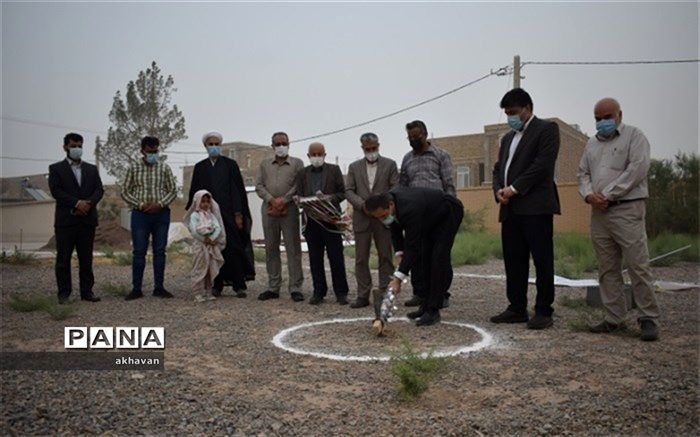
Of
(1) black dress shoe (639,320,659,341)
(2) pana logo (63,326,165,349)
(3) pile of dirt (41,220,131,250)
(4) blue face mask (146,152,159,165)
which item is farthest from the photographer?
(3) pile of dirt (41,220,131,250)

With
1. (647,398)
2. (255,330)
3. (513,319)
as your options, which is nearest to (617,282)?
(513,319)

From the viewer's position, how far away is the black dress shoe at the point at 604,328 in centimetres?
574

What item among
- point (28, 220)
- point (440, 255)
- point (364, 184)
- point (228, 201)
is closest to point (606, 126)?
point (440, 255)

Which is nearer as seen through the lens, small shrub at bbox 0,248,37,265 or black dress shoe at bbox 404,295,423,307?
black dress shoe at bbox 404,295,423,307

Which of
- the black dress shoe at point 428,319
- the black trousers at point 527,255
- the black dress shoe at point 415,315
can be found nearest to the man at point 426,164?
the black dress shoe at point 415,315

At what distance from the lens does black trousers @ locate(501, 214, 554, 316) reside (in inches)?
236

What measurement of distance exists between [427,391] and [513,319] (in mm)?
2712

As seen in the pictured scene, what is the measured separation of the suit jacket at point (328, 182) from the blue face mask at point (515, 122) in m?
2.56

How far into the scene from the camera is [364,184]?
768 cm

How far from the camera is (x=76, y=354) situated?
211 inches

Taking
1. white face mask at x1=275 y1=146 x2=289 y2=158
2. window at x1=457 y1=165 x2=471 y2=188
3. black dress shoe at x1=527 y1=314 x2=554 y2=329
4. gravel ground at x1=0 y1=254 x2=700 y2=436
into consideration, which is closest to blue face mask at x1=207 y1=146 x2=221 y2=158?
white face mask at x1=275 y1=146 x2=289 y2=158

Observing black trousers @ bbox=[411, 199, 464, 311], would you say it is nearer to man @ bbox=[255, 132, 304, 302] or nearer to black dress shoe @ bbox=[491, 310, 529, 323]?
black dress shoe @ bbox=[491, 310, 529, 323]

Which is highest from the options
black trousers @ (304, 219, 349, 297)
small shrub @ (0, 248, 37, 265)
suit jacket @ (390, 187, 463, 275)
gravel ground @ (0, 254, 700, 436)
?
suit jacket @ (390, 187, 463, 275)

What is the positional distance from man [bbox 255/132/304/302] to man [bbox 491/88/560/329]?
304 cm
